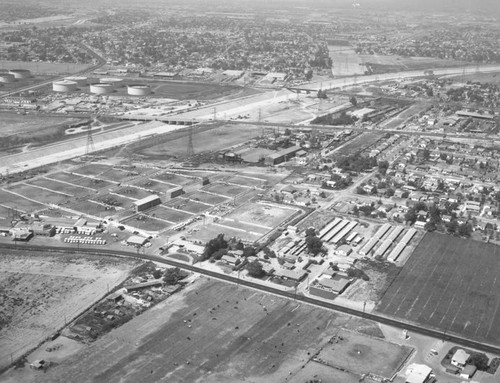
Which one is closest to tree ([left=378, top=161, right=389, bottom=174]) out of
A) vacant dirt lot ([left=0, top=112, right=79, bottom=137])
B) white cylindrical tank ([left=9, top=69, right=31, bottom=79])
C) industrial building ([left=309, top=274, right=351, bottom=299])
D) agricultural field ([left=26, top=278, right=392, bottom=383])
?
industrial building ([left=309, top=274, right=351, bottom=299])

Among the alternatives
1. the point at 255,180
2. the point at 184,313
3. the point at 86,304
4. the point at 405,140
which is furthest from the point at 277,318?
the point at 405,140

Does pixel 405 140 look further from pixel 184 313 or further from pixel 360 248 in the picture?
pixel 184 313

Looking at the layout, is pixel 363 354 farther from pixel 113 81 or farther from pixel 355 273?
pixel 113 81

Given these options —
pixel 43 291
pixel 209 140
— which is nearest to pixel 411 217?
pixel 43 291

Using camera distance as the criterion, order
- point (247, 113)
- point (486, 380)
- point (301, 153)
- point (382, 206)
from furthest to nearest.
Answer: point (247, 113)
point (301, 153)
point (382, 206)
point (486, 380)

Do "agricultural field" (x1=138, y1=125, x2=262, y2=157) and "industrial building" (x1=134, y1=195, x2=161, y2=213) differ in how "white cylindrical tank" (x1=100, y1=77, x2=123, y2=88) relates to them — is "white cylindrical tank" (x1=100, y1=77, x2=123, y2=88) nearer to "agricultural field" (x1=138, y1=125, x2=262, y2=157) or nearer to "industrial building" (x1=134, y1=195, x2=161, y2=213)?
"agricultural field" (x1=138, y1=125, x2=262, y2=157)
